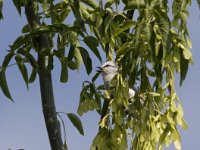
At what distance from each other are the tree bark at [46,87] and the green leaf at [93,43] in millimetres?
136

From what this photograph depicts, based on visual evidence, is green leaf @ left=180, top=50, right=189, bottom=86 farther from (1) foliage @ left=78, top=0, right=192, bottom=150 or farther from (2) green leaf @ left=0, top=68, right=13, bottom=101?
(2) green leaf @ left=0, top=68, right=13, bottom=101

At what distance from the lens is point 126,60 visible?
2115 mm

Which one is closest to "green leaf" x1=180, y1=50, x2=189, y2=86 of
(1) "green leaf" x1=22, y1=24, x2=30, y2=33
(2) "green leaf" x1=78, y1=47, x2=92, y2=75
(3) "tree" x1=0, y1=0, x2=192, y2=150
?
(3) "tree" x1=0, y1=0, x2=192, y2=150

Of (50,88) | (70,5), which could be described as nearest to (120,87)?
(50,88)

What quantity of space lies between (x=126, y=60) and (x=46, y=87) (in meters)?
0.40

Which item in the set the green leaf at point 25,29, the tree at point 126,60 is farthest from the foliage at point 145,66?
the green leaf at point 25,29

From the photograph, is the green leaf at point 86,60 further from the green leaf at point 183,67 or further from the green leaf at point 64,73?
the green leaf at point 183,67

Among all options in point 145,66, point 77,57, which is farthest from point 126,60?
point 77,57

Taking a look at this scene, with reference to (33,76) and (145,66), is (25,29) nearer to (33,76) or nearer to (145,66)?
(33,76)

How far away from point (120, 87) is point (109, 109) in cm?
11

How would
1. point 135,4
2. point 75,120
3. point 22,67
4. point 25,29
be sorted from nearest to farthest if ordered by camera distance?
point 135,4 < point 75,120 < point 22,67 < point 25,29

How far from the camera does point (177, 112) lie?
2166 mm

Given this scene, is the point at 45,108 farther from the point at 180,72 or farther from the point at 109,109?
the point at 180,72

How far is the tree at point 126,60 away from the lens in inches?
82.0
